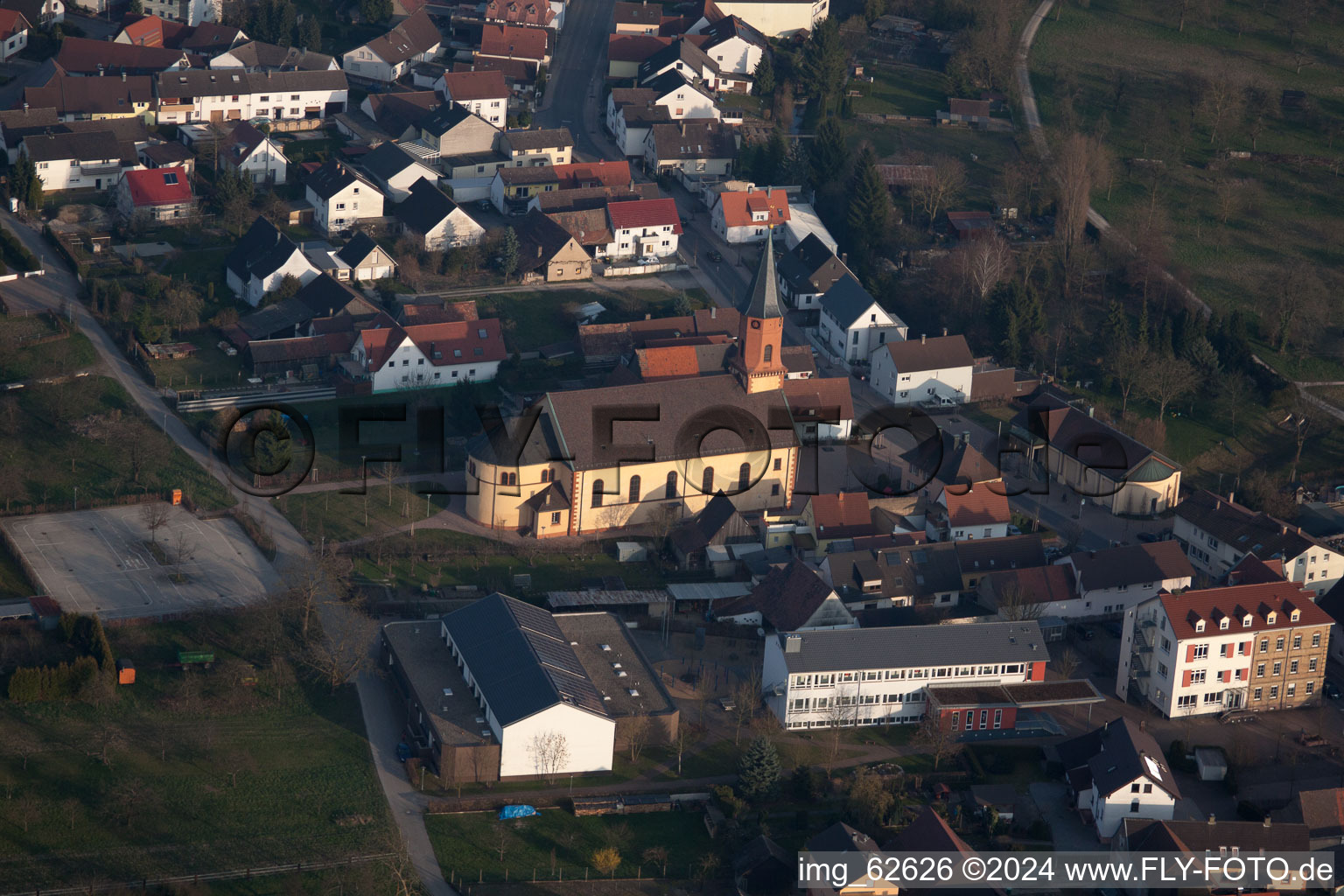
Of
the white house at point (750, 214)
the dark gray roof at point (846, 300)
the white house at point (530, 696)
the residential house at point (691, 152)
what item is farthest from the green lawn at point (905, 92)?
the white house at point (530, 696)

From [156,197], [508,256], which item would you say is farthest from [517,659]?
[156,197]

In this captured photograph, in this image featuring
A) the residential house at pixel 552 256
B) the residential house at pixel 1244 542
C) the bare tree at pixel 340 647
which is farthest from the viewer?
the residential house at pixel 552 256

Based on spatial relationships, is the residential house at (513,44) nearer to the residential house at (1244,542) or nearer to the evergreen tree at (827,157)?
the evergreen tree at (827,157)

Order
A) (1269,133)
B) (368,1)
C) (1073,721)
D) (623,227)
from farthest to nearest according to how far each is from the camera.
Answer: (368,1), (1269,133), (623,227), (1073,721)

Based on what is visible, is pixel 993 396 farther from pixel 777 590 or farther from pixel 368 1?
pixel 368 1

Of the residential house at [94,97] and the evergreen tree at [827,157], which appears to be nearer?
the residential house at [94,97]

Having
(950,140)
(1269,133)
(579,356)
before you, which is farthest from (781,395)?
(1269,133)

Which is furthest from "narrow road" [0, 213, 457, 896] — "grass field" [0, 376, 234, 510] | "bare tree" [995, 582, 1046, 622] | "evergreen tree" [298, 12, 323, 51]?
"evergreen tree" [298, 12, 323, 51]

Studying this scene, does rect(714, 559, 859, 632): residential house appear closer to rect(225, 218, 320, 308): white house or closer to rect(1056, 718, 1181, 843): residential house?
rect(1056, 718, 1181, 843): residential house
